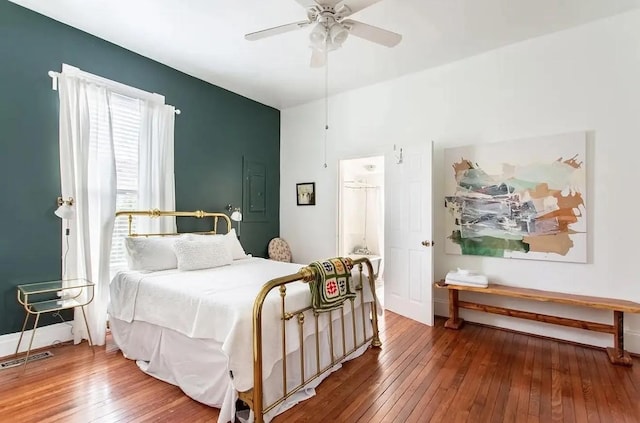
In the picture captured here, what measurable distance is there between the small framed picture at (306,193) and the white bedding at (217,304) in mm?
2117

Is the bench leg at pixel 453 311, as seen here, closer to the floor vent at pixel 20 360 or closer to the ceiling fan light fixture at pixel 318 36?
the ceiling fan light fixture at pixel 318 36

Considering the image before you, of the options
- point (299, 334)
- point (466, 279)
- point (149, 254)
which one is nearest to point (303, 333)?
point (299, 334)

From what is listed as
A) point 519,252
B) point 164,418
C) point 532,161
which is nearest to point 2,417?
point 164,418

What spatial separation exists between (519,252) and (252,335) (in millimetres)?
3047

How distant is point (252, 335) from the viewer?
1.92 m

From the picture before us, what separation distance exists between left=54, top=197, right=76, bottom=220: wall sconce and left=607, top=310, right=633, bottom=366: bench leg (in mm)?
4994

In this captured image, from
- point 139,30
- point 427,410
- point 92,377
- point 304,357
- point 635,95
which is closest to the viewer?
point 427,410

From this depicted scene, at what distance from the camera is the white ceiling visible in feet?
9.44

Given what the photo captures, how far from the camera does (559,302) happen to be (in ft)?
10.1

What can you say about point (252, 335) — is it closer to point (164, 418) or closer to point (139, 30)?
point (164, 418)

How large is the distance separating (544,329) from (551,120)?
219 cm

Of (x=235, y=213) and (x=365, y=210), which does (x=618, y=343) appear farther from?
(x=365, y=210)

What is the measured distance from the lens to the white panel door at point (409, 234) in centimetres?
386

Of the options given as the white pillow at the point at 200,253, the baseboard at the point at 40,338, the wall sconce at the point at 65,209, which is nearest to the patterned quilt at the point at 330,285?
the white pillow at the point at 200,253
